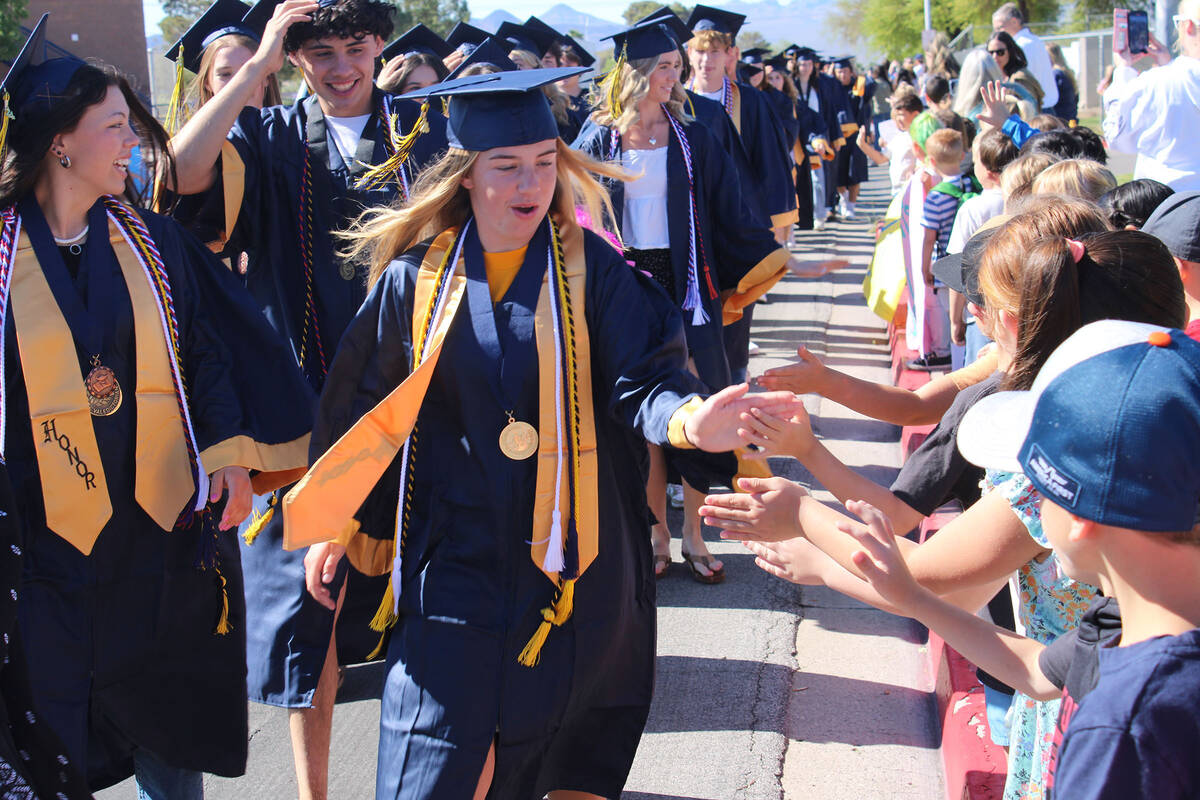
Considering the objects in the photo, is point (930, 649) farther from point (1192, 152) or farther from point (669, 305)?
point (1192, 152)

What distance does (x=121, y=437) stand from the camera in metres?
2.89

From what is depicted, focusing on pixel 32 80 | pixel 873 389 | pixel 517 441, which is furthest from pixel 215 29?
pixel 873 389

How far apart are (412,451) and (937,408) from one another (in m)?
1.46

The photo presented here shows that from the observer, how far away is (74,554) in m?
2.77

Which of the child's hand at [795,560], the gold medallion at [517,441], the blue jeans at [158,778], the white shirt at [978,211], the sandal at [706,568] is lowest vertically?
the sandal at [706,568]

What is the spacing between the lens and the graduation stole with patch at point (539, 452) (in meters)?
2.58

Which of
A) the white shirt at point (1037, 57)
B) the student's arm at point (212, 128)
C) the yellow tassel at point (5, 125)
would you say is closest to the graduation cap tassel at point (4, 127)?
the yellow tassel at point (5, 125)

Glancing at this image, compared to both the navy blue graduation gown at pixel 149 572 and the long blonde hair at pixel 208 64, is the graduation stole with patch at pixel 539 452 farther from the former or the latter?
the long blonde hair at pixel 208 64

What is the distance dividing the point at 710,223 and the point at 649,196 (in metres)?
0.28

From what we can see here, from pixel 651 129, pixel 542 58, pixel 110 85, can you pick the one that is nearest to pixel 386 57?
pixel 651 129

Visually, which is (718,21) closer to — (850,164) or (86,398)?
(86,398)

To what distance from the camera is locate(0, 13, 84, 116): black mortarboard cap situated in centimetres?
282

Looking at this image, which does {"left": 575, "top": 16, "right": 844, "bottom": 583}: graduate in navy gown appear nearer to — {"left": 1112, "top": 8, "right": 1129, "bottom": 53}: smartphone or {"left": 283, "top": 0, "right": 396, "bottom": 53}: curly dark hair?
{"left": 283, "top": 0, "right": 396, "bottom": 53}: curly dark hair

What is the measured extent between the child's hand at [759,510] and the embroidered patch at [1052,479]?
Answer: 0.75 meters
